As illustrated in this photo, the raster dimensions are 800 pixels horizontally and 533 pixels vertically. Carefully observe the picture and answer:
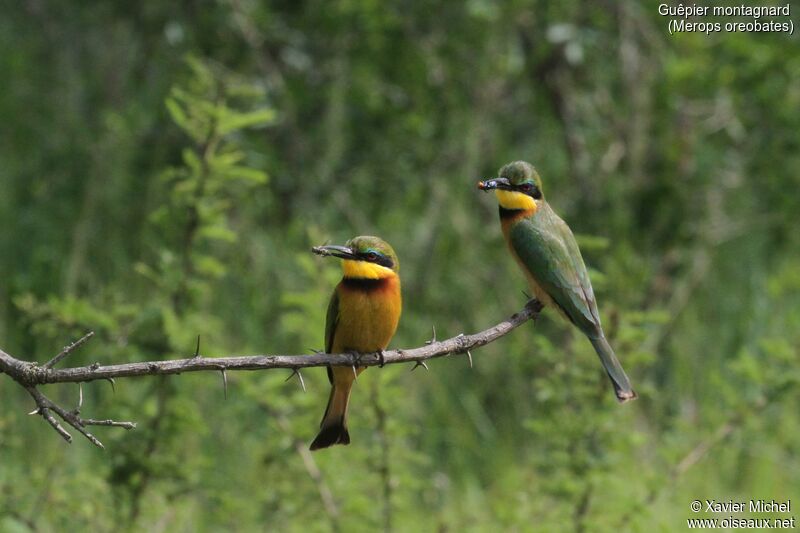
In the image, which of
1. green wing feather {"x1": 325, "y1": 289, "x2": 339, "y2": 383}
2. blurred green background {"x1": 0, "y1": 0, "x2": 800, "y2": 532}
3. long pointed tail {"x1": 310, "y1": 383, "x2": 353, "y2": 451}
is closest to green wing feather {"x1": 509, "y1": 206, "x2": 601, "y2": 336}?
green wing feather {"x1": 325, "y1": 289, "x2": 339, "y2": 383}

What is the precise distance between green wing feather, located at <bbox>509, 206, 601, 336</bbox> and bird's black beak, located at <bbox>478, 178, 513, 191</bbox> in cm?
17

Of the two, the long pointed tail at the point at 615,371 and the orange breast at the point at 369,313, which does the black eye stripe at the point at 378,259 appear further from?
the long pointed tail at the point at 615,371

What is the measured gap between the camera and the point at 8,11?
6.58 metres

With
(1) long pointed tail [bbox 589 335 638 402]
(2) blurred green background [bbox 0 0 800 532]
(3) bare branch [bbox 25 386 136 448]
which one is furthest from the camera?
(2) blurred green background [bbox 0 0 800 532]

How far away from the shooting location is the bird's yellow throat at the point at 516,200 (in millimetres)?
2875

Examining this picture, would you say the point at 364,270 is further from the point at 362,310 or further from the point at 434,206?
the point at 434,206

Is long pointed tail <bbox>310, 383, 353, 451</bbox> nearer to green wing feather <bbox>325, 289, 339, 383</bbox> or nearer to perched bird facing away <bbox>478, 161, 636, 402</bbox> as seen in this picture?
green wing feather <bbox>325, 289, 339, 383</bbox>

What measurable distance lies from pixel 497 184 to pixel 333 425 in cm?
70

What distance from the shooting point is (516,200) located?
2.88 meters

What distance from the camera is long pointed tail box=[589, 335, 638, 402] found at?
237 centimetres

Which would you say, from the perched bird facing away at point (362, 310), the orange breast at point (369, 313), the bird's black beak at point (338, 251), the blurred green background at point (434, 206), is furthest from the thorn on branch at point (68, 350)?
the blurred green background at point (434, 206)

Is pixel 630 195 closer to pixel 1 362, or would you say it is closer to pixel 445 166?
pixel 445 166

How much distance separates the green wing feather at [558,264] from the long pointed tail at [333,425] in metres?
0.60

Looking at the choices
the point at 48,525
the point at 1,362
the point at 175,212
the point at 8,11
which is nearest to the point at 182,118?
the point at 175,212
